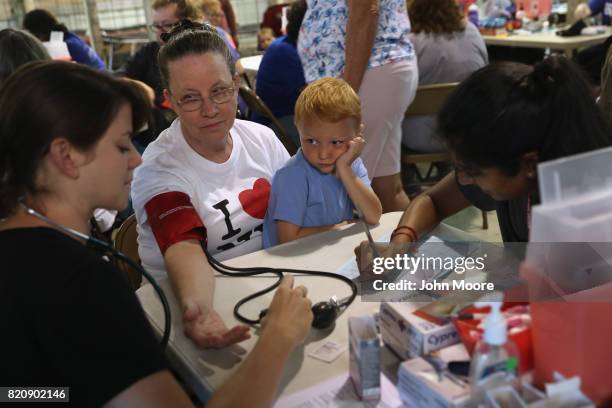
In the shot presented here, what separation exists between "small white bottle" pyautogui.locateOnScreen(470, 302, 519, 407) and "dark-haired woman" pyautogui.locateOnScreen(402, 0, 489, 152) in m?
2.37

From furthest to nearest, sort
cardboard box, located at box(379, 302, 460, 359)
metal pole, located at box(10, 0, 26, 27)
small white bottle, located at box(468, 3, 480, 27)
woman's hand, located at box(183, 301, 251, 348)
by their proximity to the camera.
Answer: metal pole, located at box(10, 0, 26, 27) < small white bottle, located at box(468, 3, 480, 27) < woman's hand, located at box(183, 301, 251, 348) < cardboard box, located at box(379, 302, 460, 359)

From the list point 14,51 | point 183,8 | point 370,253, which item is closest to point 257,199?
point 370,253

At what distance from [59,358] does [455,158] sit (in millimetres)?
754

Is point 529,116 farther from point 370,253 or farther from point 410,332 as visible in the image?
point 370,253

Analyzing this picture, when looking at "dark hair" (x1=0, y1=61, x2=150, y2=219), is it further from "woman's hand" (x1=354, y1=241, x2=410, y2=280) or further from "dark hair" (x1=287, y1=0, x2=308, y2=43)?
"dark hair" (x1=287, y1=0, x2=308, y2=43)

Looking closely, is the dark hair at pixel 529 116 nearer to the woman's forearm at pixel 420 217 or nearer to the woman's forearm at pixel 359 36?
the woman's forearm at pixel 420 217

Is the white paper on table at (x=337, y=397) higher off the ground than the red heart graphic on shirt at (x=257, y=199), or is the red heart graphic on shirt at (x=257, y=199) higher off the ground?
the red heart graphic on shirt at (x=257, y=199)

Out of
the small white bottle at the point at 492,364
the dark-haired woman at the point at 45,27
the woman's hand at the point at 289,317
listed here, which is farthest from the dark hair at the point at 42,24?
the small white bottle at the point at 492,364

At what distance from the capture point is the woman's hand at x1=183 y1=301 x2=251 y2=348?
115 centimetres

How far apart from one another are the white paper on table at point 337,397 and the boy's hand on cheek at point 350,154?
756 mm

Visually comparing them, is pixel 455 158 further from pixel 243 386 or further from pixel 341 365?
pixel 243 386

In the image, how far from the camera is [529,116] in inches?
41.5

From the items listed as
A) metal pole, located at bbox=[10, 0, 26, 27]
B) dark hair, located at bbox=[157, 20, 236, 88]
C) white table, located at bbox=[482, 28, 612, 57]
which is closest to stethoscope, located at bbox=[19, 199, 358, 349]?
dark hair, located at bbox=[157, 20, 236, 88]

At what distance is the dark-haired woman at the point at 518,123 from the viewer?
105cm
